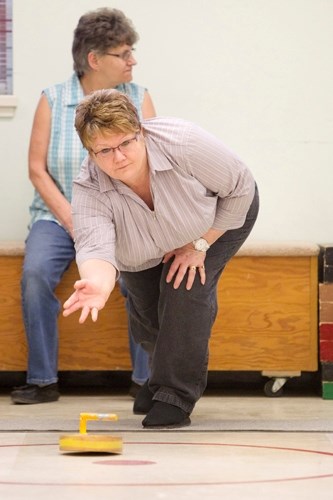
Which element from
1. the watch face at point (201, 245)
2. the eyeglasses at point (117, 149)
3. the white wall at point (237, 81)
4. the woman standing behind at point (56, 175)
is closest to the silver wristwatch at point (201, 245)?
the watch face at point (201, 245)

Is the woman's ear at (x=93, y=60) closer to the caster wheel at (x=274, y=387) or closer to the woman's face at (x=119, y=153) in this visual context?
the woman's face at (x=119, y=153)

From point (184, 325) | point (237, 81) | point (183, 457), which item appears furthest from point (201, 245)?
point (237, 81)

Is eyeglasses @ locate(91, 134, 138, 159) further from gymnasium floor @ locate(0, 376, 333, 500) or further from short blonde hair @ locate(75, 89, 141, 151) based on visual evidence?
gymnasium floor @ locate(0, 376, 333, 500)

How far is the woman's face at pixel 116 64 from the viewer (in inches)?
136

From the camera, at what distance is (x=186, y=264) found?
2783mm

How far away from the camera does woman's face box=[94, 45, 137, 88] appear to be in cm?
346

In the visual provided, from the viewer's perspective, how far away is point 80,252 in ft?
8.23

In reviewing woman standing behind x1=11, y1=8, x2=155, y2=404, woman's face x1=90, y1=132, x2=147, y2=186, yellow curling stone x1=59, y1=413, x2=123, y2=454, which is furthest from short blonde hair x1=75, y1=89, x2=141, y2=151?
woman standing behind x1=11, y1=8, x2=155, y2=404

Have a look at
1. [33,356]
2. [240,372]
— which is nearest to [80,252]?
[33,356]

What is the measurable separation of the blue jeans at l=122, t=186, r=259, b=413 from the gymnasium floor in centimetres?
11

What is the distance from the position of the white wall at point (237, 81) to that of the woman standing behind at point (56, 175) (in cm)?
38

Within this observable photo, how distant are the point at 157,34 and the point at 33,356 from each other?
127cm

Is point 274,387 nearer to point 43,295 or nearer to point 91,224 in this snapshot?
point 43,295

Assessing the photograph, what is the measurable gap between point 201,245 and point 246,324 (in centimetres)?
89
